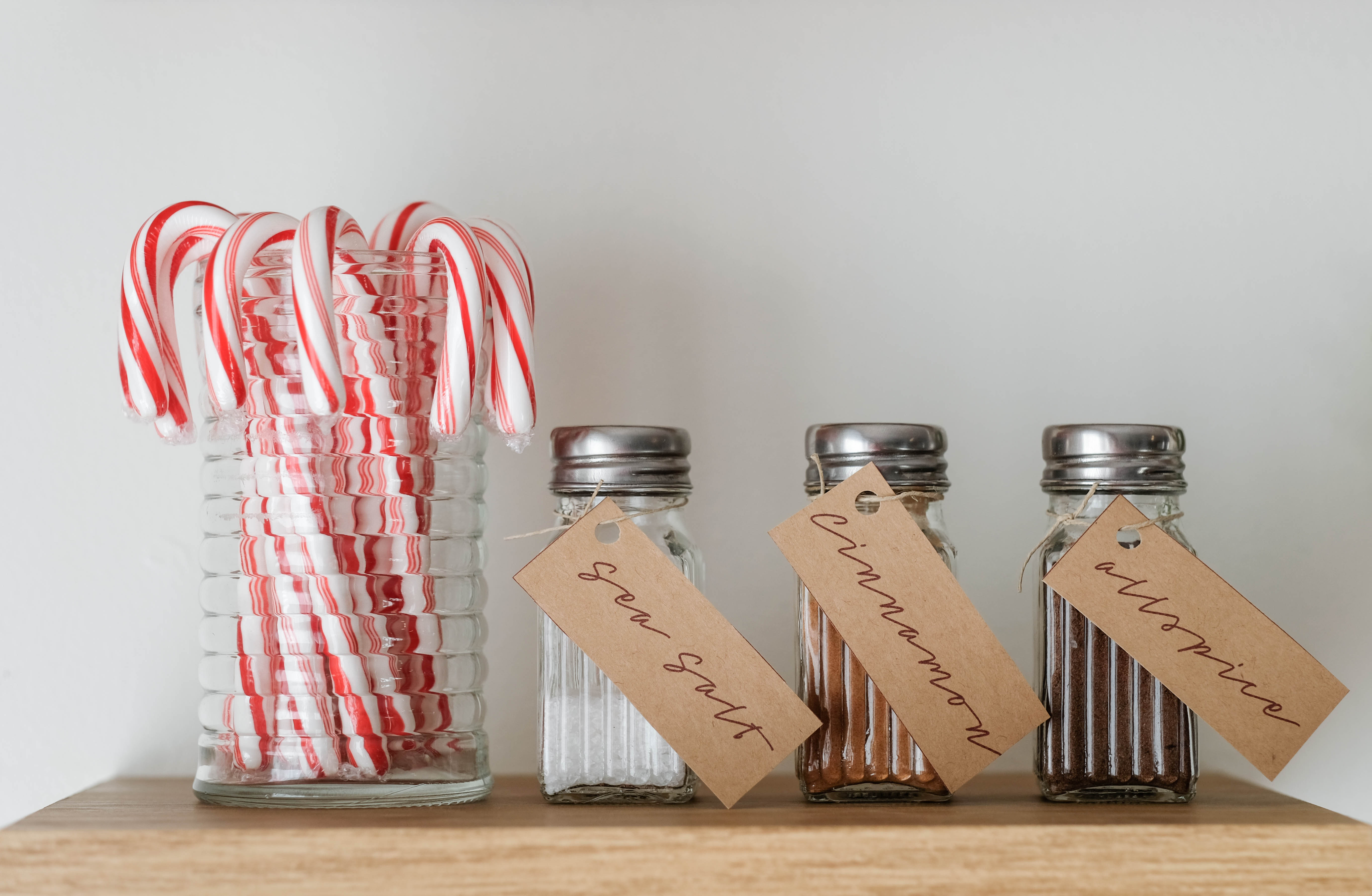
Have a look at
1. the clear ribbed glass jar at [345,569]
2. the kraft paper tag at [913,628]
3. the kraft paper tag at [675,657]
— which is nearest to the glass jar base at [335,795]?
the clear ribbed glass jar at [345,569]

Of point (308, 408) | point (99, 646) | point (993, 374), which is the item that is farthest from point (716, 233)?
point (99, 646)

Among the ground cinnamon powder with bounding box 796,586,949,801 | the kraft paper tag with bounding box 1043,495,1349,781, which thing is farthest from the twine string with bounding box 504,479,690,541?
the kraft paper tag with bounding box 1043,495,1349,781

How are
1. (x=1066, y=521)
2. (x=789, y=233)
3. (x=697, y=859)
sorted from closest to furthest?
(x=697, y=859)
(x=1066, y=521)
(x=789, y=233)

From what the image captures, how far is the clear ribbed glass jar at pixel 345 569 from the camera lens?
0.60 m

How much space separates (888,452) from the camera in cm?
61

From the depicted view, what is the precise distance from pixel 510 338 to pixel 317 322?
0.11 metres

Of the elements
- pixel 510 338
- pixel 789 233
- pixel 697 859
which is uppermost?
pixel 789 233

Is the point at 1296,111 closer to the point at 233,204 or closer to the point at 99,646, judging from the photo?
the point at 233,204

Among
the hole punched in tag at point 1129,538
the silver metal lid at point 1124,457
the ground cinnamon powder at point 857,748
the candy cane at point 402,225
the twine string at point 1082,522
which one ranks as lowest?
the ground cinnamon powder at point 857,748

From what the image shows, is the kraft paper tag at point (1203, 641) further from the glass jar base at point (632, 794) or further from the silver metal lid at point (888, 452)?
the glass jar base at point (632, 794)

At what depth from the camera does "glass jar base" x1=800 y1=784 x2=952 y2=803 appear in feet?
1.97

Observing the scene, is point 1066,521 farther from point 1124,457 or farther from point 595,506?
point 595,506

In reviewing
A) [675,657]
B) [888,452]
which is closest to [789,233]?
[888,452]

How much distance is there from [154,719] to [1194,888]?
0.69m
